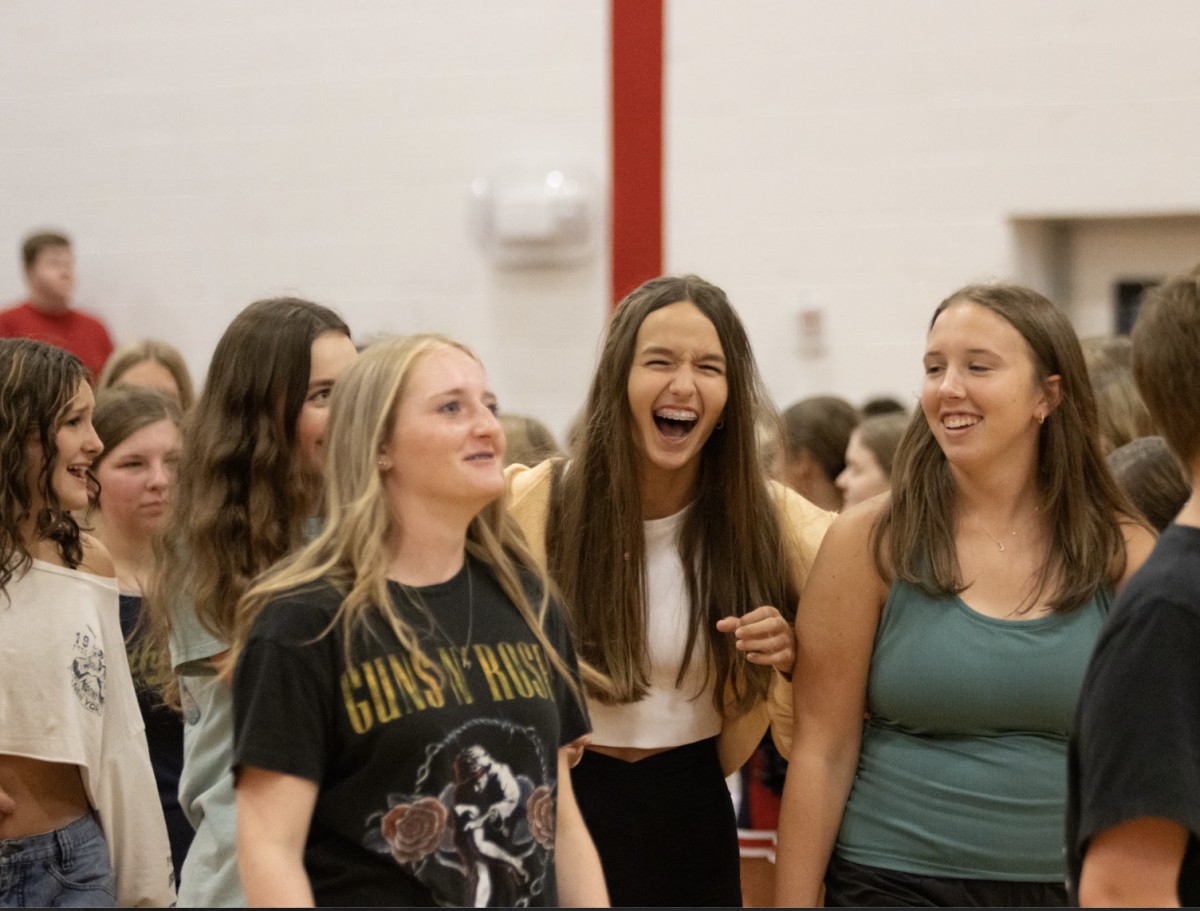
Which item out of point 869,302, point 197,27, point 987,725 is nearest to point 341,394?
point 987,725

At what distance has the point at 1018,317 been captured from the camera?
2240 mm

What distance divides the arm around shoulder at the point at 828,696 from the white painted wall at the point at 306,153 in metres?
3.74

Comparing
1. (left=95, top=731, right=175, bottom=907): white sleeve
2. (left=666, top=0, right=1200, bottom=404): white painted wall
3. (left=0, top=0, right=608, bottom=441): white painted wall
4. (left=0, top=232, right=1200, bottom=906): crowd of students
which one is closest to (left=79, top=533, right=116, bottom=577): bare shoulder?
(left=0, top=232, right=1200, bottom=906): crowd of students

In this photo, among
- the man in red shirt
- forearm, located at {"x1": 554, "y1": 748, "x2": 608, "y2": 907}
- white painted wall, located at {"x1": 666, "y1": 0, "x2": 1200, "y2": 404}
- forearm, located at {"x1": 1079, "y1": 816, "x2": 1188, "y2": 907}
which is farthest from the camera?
the man in red shirt

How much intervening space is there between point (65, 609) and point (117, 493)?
60cm

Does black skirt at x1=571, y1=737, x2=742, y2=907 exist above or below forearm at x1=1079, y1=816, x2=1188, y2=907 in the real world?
below

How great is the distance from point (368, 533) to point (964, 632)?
37.4 inches

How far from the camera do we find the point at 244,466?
2.12 m

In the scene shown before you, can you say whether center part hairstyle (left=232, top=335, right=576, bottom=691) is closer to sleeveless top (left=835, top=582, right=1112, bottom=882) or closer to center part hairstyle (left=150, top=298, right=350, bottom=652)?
center part hairstyle (left=150, top=298, right=350, bottom=652)

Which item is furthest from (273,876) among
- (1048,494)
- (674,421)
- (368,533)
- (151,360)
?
(151,360)

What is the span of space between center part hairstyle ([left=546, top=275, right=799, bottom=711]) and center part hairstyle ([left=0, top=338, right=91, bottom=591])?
0.87 metres

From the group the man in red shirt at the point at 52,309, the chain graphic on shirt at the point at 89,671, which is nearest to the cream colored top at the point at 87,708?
the chain graphic on shirt at the point at 89,671

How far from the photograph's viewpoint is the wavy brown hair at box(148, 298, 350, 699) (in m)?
2.07

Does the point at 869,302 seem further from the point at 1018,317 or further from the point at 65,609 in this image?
the point at 65,609
